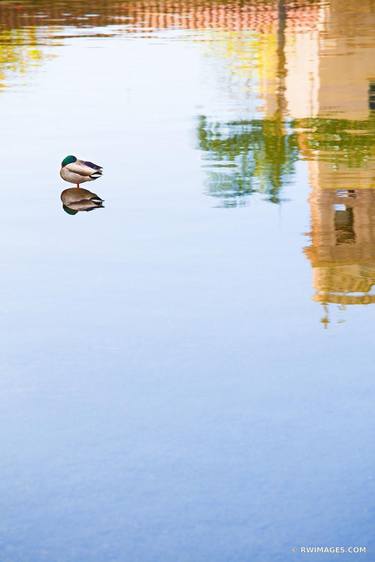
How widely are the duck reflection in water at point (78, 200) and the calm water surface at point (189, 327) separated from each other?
15cm

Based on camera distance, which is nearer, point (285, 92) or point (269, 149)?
point (269, 149)

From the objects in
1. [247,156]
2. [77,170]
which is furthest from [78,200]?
[247,156]

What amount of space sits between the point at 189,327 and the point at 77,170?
5468mm

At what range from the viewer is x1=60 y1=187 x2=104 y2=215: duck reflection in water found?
52.5 ft

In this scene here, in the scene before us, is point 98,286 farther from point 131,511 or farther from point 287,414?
point 131,511

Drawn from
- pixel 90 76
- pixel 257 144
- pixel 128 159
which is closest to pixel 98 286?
pixel 128 159

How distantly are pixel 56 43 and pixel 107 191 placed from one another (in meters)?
18.8

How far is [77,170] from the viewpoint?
53.3ft

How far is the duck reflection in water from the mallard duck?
0.77 ft

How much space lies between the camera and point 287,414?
359 inches

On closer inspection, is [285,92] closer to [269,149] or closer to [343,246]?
[269,149]

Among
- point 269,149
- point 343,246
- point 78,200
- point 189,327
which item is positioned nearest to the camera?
point 189,327

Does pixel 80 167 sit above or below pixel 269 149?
above

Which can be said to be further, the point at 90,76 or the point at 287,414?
the point at 90,76
